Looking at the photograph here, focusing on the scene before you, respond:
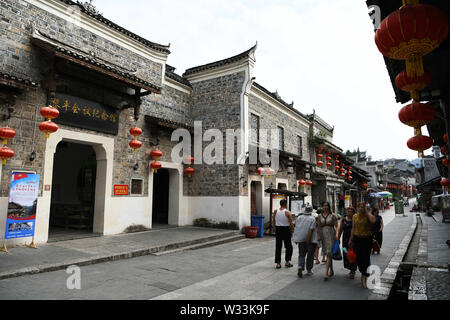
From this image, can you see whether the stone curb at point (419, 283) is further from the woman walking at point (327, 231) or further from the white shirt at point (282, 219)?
the white shirt at point (282, 219)

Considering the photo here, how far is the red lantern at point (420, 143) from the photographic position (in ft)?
17.3

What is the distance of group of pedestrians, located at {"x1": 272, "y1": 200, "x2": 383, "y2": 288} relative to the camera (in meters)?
5.32

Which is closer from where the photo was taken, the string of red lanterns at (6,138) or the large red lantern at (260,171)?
the string of red lanterns at (6,138)

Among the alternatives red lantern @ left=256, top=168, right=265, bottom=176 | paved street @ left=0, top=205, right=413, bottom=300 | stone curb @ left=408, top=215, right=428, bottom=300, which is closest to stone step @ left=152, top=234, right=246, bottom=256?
paved street @ left=0, top=205, right=413, bottom=300

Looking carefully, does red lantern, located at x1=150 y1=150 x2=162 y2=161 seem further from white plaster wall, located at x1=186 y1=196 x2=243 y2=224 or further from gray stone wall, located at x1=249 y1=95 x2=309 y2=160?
gray stone wall, located at x1=249 y1=95 x2=309 y2=160

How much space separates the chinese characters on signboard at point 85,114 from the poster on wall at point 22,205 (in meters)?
2.10

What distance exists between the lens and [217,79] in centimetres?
1330

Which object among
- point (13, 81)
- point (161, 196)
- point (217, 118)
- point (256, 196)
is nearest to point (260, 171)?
point (256, 196)

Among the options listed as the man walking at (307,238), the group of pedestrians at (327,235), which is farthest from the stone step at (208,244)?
the man walking at (307,238)

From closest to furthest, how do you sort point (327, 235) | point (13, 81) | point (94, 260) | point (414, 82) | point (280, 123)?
point (414, 82), point (327, 235), point (94, 260), point (13, 81), point (280, 123)

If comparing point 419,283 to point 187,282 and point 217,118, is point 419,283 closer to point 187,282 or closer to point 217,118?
point 187,282

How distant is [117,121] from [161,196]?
5.14m

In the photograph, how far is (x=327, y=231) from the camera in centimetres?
585
